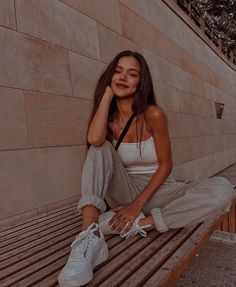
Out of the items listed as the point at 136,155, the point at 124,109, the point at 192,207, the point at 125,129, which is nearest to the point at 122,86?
the point at 124,109

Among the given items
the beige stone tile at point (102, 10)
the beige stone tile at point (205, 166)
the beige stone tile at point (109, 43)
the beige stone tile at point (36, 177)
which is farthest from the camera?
the beige stone tile at point (205, 166)

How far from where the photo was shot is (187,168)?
7.08 meters

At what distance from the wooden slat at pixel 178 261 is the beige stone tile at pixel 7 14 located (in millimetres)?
2332

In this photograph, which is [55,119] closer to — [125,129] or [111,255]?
[125,129]

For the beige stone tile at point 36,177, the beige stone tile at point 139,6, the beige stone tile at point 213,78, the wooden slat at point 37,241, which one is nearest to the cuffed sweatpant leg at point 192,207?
the wooden slat at point 37,241

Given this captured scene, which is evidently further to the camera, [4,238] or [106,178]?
[4,238]

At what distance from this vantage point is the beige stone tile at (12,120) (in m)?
3.04

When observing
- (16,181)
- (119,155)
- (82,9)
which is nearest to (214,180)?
(119,155)

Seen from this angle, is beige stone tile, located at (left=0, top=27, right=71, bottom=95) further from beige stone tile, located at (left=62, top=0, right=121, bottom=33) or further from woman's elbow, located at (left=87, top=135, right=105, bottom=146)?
woman's elbow, located at (left=87, top=135, right=105, bottom=146)

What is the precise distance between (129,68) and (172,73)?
4.84 m

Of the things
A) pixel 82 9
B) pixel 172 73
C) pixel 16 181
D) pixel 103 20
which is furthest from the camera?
pixel 172 73

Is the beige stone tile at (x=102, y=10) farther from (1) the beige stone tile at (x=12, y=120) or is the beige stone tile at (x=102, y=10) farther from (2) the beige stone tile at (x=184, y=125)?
(2) the beige stone tile at (x=184, y=125)

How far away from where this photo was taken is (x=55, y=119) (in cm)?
363

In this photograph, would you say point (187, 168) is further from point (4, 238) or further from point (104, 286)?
point (104, 286)
